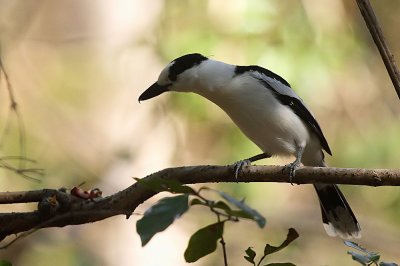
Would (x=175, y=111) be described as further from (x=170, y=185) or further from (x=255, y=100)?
(x=170, y=185)

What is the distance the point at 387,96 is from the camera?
208 inches

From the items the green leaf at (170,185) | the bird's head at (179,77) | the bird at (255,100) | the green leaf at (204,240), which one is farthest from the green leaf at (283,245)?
the bird's head at (179,77)

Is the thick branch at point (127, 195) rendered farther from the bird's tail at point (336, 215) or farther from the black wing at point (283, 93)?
the bird's tail at point (336, 215)

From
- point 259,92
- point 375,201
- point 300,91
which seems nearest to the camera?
point 259,92

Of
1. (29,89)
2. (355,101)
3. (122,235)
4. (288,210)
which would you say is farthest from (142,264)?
(355,101)

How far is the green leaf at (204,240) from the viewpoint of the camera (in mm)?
1137

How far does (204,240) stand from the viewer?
3.79ft

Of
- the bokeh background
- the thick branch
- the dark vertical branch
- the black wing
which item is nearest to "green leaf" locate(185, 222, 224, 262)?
the thick branch

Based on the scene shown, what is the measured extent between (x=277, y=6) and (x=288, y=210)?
4.51ft

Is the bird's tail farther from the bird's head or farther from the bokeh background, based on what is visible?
the bokeh background

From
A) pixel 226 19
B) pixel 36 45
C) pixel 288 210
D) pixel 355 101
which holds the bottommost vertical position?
pixel 288 210

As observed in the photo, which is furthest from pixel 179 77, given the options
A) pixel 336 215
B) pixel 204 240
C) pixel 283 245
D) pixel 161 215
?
pixel 161 215

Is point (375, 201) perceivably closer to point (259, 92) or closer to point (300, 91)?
point (300, 91)

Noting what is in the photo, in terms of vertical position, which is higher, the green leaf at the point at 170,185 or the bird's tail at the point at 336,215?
the green leaf at the point at 170,185
